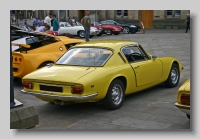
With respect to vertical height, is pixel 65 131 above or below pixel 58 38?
below

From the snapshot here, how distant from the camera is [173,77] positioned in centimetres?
815

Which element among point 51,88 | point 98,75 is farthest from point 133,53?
point 51,88

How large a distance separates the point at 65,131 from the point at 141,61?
9.40ft

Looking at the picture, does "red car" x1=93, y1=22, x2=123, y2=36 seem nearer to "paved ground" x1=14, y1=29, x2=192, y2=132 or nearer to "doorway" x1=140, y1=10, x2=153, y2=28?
"doorway" x1=140, y1=10, x2=153, y2=28

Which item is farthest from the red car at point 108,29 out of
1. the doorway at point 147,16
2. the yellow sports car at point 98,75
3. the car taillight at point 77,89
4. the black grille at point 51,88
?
the car taillight at point 77,89

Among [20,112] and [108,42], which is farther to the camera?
[108,42]

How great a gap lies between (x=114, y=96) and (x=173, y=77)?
247 centimetres

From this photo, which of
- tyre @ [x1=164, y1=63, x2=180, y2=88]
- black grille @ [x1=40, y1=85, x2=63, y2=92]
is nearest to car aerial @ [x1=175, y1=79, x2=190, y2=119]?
black grille @ [x1=40, y1=85, x2=63, y2=92]

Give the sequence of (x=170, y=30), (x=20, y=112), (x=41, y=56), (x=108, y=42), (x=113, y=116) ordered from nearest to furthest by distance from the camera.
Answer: (x=20, y=112), (x=113, y=116), (x=108, y=42), (x=41, y=56), (x=170, y=30)

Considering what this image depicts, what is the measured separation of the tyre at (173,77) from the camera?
26.0 feet

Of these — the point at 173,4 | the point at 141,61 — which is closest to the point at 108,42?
the point at 141,61

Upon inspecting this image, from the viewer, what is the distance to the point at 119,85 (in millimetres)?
6285

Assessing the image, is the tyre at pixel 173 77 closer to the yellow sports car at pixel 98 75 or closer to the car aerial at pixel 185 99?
the yellow sports car at pixel 98 75

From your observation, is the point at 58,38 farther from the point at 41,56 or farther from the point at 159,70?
the point at 159,70
